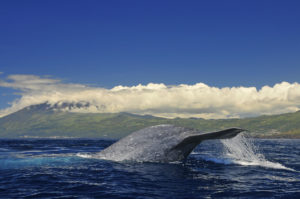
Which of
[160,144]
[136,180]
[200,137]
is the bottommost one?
[136,180]

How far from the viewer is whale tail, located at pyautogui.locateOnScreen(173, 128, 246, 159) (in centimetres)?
950

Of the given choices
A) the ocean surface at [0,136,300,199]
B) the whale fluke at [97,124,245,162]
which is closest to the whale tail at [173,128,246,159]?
the whale fluke at [97,124,245,162]

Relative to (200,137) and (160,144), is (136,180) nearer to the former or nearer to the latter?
(160,144)

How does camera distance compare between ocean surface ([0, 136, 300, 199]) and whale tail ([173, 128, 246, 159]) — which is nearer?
ocean surface ([0, 136, 300, 199])

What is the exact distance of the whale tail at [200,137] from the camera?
9.50 metres

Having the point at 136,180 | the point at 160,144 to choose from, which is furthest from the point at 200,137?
the point at 136,180

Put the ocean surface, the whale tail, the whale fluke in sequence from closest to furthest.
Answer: the ocean surface → the whale tail → the whale fluke

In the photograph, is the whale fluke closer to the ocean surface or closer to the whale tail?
the whale tail

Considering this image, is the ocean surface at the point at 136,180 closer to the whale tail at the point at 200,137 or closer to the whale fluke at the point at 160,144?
the whale fluke at the point at 160,144

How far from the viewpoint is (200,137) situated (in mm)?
10242

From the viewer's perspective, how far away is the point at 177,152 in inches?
439

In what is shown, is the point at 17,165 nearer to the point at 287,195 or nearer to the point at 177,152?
the point at 177,152

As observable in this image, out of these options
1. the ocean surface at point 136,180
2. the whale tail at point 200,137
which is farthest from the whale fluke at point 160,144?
the ocean surface at point 136,180

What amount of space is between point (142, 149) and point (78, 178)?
3102 mm
